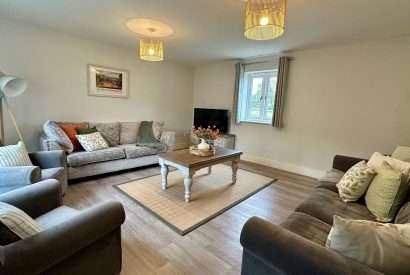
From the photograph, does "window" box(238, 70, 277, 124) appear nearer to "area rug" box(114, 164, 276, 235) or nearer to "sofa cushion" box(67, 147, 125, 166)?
"area rug" box(114, 164, 276, 235)

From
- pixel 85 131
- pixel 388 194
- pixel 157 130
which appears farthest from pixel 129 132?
pixel 388 194

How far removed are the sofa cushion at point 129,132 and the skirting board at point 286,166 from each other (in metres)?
2.60

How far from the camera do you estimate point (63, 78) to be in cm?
355

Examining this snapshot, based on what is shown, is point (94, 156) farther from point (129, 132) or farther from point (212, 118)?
point (212, 118)

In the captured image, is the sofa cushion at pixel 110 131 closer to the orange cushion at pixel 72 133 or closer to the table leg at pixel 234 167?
the orange cushion at pixel 72 133

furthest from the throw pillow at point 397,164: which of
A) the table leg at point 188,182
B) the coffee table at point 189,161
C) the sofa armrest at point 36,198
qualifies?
the sofa armrest at point 36,198

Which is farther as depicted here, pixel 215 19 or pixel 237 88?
pixel 237 88

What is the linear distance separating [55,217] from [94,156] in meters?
1.89

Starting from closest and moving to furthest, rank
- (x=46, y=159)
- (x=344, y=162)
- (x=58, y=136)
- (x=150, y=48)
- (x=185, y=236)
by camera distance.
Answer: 1. (x=185, y=236)
2. (x=46, y=159)
3. (x=344, y=162)
4. (x=150, y=48)
5. (x=58, y=136)

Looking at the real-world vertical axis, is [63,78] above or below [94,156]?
above

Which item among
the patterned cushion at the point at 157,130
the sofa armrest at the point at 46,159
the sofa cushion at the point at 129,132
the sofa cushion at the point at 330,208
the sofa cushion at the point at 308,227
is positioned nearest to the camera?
the sofa cushion at the point at 308,227

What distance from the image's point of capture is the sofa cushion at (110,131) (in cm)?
381

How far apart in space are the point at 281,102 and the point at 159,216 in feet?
10.4

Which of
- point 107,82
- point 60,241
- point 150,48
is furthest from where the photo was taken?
point 107,82
